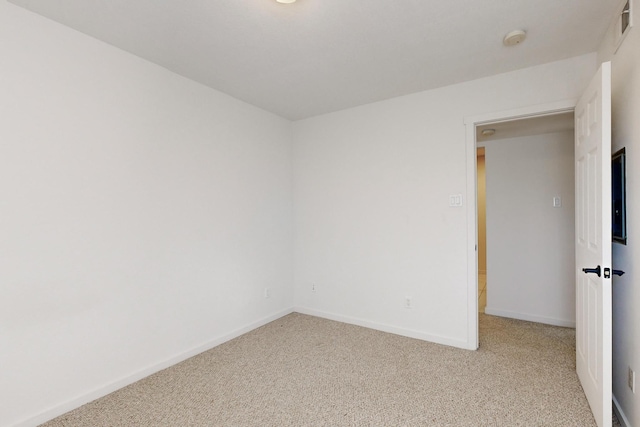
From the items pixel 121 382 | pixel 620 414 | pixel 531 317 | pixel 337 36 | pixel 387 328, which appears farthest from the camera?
pixel 531 317

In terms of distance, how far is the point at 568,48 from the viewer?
2400mm

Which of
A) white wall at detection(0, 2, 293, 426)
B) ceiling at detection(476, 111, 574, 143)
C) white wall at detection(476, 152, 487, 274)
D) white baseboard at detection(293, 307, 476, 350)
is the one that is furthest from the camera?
white wall at detection(476, 152, 487, 274)

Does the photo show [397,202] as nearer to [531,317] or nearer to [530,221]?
[530,221]

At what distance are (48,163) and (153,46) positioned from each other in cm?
110

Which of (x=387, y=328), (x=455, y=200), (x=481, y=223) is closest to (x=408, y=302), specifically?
(x=387, y=328)

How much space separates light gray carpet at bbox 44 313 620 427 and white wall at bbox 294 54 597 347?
0.46 metres

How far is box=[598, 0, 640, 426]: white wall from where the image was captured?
165 cm

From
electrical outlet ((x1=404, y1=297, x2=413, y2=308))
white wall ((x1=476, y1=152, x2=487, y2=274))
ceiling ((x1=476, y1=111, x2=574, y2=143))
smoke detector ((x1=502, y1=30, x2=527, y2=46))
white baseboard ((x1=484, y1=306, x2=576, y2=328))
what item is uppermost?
smoke detector ((x1=502, y1=30, x2=527, y2=46))

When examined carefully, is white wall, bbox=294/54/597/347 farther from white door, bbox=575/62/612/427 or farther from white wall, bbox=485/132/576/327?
white wall, bbox=485/132/576/327

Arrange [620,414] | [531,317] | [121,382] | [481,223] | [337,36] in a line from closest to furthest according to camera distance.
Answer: [620,414] < [337,36] < [121,382] < [531,317] < [481,223]

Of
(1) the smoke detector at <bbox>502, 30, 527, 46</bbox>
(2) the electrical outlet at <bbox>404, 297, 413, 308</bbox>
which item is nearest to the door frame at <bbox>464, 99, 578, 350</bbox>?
(2) the electrical outlet at <bbox>404, 297, 413, 308</bbox>

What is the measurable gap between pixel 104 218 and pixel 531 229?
178 inches

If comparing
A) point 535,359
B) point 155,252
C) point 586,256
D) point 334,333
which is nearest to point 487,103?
point 586,256

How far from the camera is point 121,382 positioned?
2.35 m
